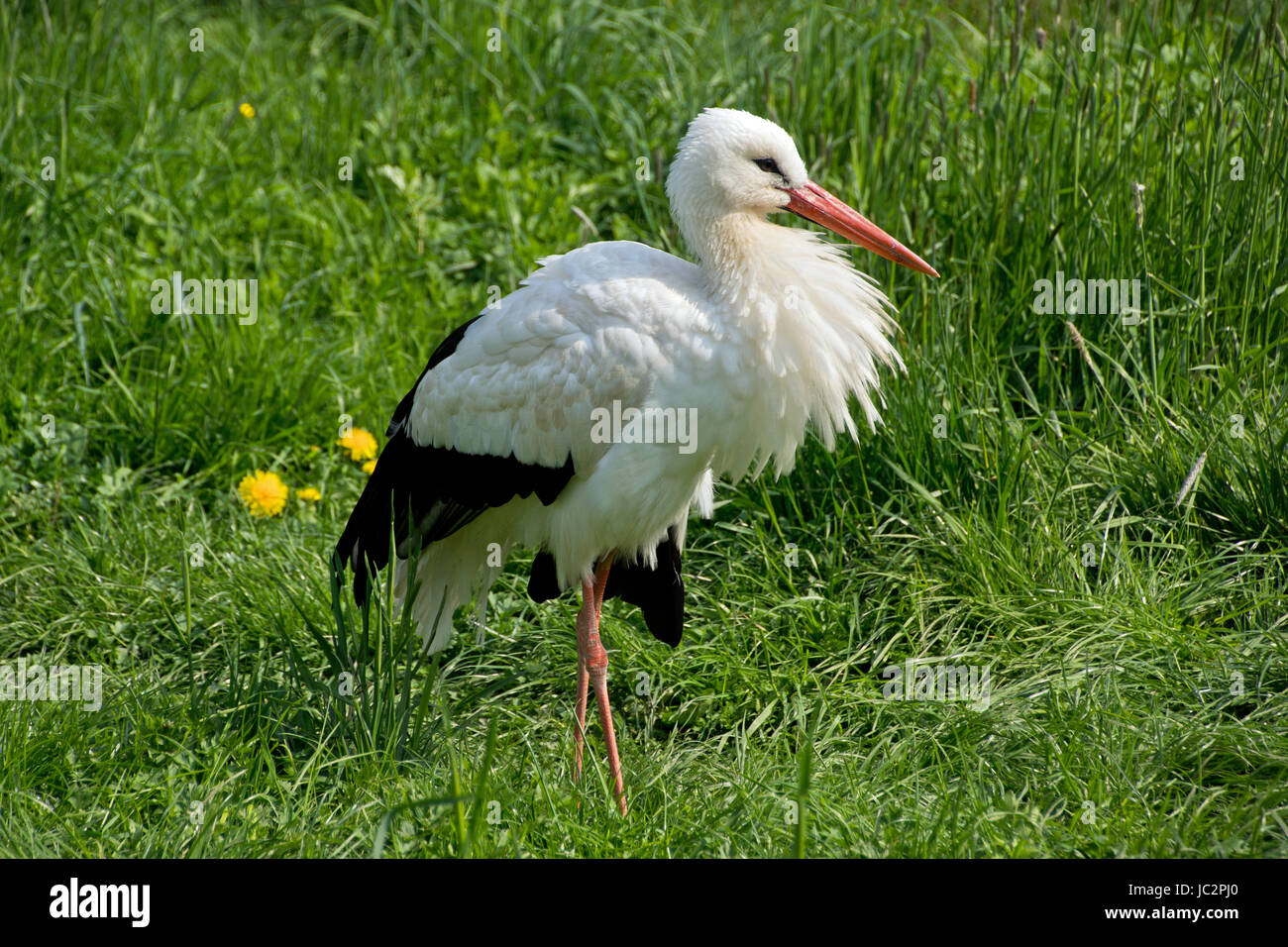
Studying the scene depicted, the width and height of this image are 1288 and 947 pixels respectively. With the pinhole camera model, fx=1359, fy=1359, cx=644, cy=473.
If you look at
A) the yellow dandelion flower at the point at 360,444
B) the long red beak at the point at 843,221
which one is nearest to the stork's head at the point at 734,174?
the long red beak at the point at 843,221

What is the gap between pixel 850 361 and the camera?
11.0ft

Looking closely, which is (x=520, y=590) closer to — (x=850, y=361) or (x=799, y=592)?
(x=799, y=592)

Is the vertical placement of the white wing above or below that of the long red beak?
below

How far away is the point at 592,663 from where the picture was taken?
3.58 m

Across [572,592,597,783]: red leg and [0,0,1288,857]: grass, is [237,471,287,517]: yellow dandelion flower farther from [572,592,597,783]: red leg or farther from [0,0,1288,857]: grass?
[572,592,597,783]: red leg

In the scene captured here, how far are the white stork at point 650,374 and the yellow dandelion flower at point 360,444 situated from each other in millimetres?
843

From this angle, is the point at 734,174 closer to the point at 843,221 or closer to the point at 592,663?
the point at 843,221

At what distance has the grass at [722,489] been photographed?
3053mm

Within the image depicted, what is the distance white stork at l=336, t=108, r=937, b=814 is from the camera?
3213 millimetres

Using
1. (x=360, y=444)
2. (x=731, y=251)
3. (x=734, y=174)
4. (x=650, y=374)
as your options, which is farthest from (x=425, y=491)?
(x=734, y=174)

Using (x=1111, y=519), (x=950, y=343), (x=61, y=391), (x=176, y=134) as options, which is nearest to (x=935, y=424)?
(x=950, y=343)

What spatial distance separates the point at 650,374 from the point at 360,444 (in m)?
1.62

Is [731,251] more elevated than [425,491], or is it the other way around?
[731,251]

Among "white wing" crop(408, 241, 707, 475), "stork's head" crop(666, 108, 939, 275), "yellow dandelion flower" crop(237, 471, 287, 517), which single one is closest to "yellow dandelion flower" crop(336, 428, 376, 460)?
"yellow dandelion flower" crop(237, 471, 287, 517)
